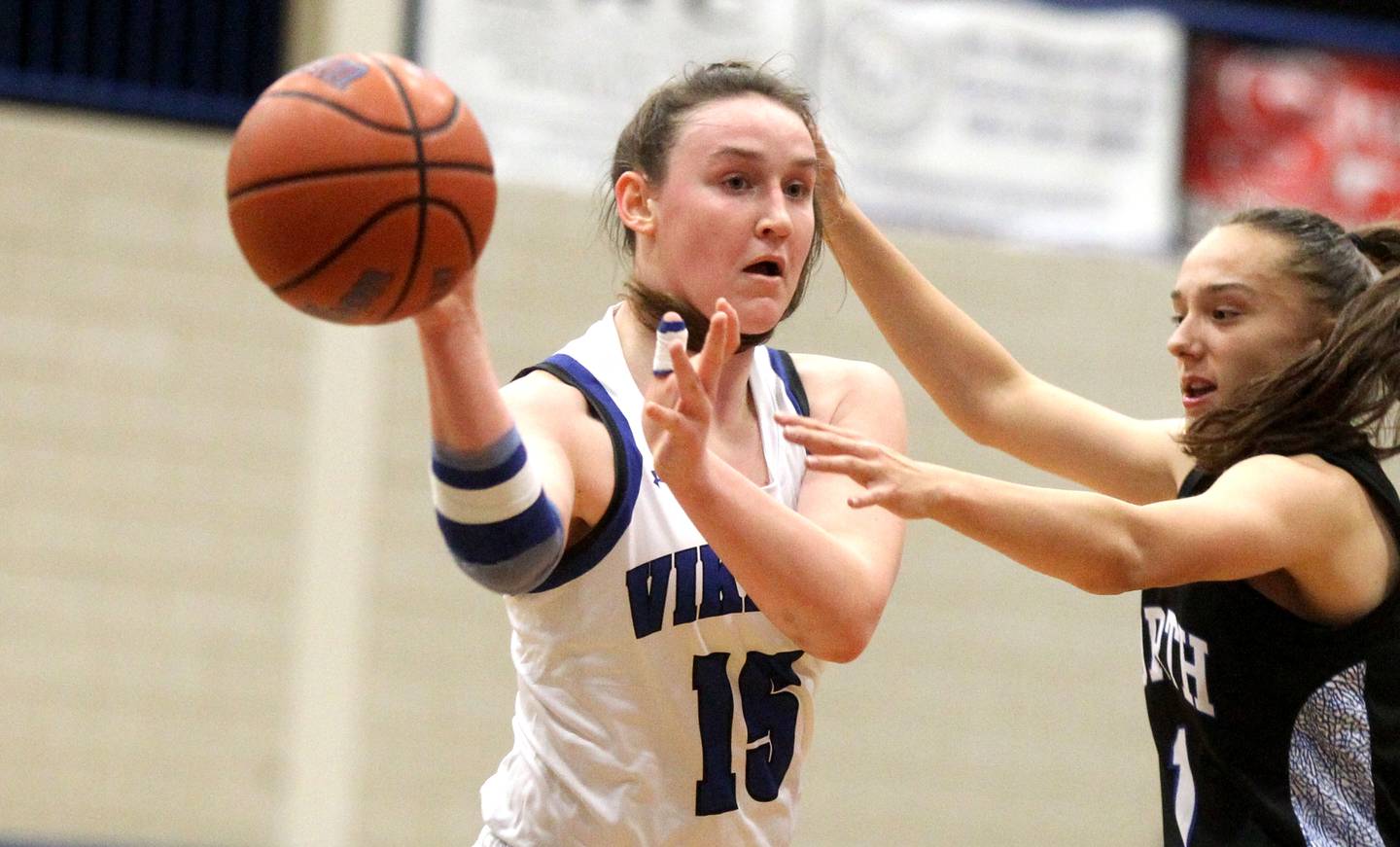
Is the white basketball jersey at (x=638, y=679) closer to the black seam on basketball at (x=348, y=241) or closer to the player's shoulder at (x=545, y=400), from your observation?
the player's shoulder at (x=545, y=400)

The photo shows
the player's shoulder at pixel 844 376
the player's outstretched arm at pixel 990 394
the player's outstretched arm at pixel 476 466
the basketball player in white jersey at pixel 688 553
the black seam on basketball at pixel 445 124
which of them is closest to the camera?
the player's outstretched arm at pixel 476 466

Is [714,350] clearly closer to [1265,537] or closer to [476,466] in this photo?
[476,466]

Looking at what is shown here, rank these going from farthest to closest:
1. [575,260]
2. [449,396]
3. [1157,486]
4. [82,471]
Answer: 1. [575,260]
2. [82,471]
3. [1157,486]
4. [449,396]

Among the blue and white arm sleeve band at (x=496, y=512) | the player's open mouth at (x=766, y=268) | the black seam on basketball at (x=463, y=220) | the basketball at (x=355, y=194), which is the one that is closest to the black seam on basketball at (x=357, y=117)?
the basketball at (x=355, y=194)

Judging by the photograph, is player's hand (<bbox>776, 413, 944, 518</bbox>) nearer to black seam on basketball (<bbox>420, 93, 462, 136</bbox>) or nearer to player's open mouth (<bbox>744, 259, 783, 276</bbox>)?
player's open mouth (<bbox>744, 259, 783, 276</bbox>)

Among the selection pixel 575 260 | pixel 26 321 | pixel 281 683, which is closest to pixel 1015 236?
pixel 575 260

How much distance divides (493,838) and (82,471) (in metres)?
4.00

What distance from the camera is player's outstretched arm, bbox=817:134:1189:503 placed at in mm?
3459

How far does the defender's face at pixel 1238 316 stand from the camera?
Result: 10.00ft

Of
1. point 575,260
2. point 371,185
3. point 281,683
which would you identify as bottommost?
point 281,683

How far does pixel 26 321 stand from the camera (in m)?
6.31

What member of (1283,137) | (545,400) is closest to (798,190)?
(545,400)

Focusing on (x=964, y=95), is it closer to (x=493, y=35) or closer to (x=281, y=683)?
(x=493, y=35)

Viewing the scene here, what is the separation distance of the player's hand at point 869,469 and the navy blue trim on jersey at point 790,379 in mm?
540
